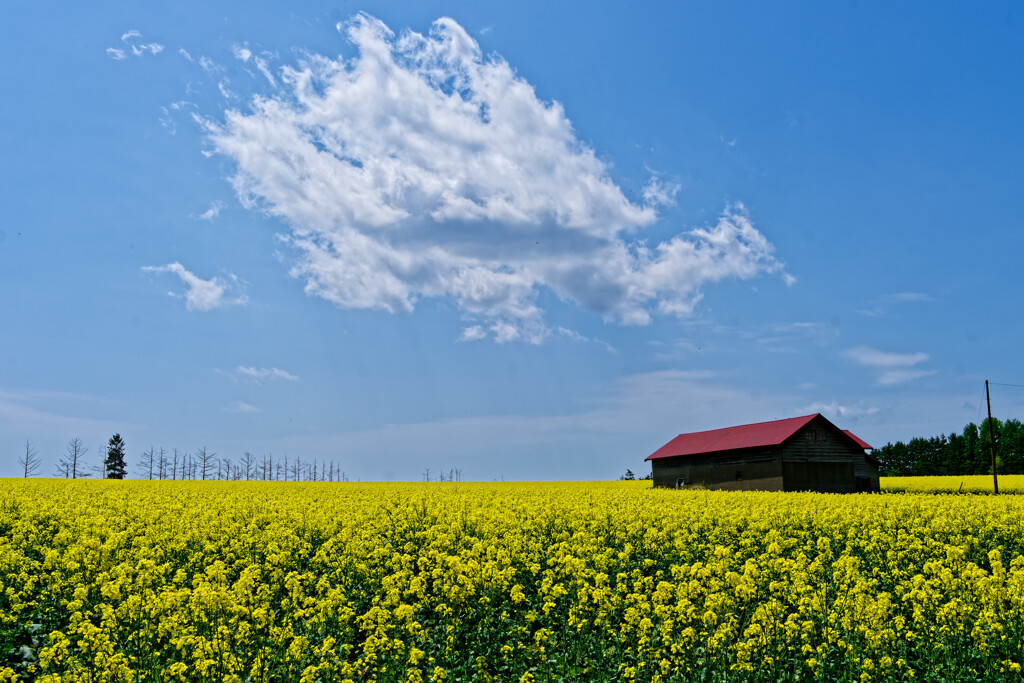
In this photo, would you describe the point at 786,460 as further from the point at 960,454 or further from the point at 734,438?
the point at 960,454

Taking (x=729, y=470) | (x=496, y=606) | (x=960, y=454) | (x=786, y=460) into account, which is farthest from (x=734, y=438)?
(x=960, y=454)

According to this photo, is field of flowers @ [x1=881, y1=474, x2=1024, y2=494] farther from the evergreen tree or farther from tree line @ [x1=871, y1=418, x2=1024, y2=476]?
the evergreen tree

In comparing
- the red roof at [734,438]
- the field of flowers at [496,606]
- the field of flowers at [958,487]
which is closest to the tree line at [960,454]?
the field of flowers at [958,487]

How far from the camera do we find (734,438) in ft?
169

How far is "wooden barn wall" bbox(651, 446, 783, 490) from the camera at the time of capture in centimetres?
4600

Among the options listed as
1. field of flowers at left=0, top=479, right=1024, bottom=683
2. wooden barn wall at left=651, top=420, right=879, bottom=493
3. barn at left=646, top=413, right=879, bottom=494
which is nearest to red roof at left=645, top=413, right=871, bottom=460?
barn at left=646, top=413, right=879, bottom=494

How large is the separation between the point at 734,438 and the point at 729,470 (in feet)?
10.5

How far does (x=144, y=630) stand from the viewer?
32.5 feet

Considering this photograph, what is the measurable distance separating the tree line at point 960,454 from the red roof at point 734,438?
52.3 meters

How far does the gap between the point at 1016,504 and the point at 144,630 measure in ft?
93.8

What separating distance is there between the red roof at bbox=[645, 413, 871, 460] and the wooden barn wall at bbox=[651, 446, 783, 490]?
0.59 meters

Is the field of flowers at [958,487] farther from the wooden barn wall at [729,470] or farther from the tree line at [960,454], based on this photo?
the tree line at [960,454]

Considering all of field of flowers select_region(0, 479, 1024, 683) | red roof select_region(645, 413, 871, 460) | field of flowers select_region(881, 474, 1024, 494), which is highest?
red roof select_region(645, 413, 871, 460)

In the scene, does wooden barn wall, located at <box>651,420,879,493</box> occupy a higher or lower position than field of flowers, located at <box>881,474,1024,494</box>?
higher
